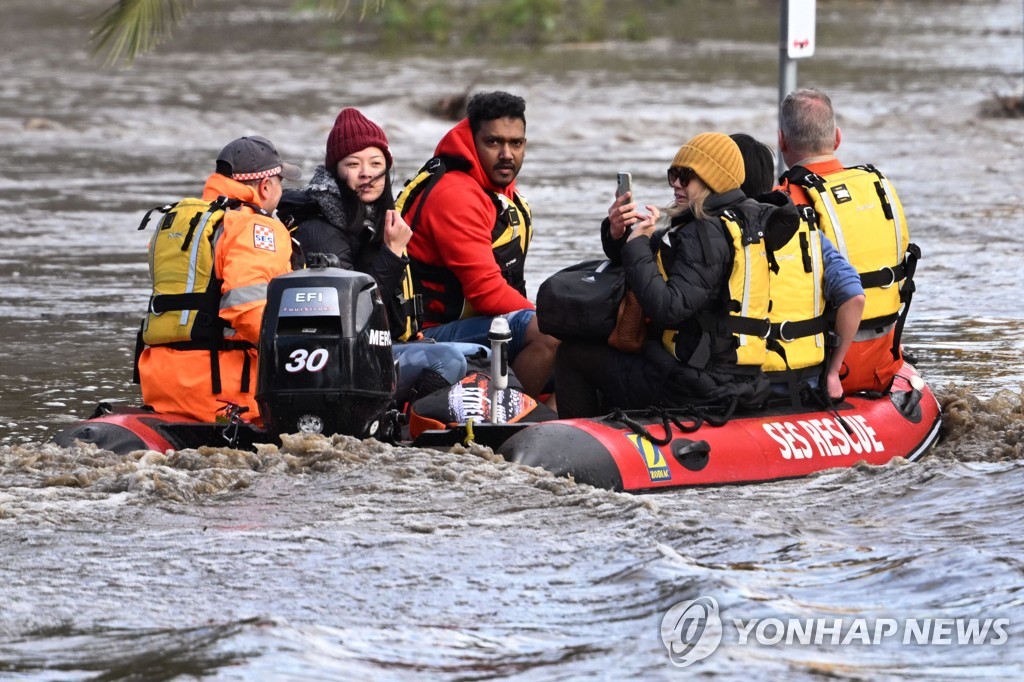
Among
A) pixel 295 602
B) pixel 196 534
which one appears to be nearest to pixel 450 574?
pixel 295 602

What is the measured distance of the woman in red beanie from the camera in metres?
7.16

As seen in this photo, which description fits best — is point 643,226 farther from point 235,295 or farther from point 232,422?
point 232,422

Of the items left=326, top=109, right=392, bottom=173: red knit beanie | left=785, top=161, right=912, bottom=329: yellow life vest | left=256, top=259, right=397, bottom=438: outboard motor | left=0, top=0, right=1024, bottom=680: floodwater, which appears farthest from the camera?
left=785, top=161, right=912, bottom=329: yellow life vest

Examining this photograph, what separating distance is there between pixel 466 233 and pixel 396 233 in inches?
23.3

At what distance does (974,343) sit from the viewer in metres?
10.4

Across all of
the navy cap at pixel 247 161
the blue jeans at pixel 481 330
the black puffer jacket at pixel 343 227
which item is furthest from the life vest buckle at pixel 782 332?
the navy cap at pixel 247 161

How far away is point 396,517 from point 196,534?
73cm

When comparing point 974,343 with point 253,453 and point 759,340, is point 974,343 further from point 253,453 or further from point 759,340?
point 253,453

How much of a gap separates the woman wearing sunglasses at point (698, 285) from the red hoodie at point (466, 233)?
71 cm

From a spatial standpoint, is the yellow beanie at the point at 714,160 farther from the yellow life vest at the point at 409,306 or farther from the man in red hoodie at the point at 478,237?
the yellow life vest at the point at 409,306

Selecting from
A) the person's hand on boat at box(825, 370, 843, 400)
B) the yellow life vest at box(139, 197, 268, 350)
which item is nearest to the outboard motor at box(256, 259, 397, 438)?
the yellow life vest at box(139, 197, 268, 350)

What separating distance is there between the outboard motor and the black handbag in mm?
902

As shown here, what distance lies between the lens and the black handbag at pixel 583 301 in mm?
6957

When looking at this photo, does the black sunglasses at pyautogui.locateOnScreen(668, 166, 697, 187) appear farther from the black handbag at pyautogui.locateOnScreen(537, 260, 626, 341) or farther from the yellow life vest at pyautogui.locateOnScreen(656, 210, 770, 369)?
the black handbag at pyautogui.locateOnScreen(537, 260, 626, 341)
